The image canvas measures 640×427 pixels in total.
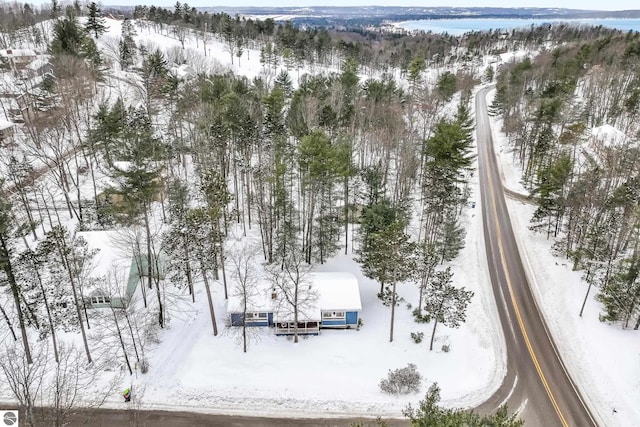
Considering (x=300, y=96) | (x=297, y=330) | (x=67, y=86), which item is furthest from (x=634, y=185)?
(x=67, y=86)

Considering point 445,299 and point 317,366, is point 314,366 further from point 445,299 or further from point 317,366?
point 445,299

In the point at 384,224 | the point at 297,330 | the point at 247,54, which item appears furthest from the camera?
the point at 247,54

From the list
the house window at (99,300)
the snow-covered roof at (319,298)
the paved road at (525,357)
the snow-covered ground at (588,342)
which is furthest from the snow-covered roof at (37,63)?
the snow-covered ground at (588,342)

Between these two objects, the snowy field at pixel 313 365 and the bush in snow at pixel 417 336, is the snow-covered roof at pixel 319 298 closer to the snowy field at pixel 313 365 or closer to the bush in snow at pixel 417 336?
the snowy field at pixel 313 365

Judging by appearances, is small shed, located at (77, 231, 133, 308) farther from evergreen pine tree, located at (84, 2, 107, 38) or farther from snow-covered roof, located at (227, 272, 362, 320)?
evergreen pine tree, located at (84, 2, 107, 38)

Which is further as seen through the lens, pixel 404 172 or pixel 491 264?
pixel 404 172

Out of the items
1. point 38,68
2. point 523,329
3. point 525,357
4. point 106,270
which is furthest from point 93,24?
point 525,357

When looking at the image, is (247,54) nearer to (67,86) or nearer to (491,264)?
(67,86)
